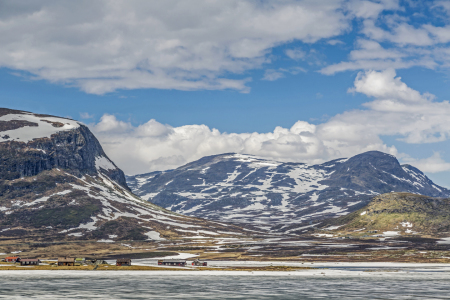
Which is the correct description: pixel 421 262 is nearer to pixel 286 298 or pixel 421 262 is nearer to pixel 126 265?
pixel 126 265

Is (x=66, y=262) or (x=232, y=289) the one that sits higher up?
(x=66, y=262)

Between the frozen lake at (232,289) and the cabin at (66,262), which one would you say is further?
the cabin at (66,262)

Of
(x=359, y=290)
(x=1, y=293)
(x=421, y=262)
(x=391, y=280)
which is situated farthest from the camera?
(x=421, y=262)

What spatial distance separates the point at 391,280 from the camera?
4481 inches

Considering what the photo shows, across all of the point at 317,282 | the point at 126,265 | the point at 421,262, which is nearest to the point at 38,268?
the point at 126,265

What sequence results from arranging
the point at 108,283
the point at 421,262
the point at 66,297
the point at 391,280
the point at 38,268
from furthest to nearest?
1. the point at 421,262
2. the point at 38,268
3. the point at 391,280
4. the point at 108,283
5. the point at 66,297

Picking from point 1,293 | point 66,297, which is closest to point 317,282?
point 66,297

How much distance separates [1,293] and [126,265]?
78746 mm

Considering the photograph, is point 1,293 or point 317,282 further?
point 317,282

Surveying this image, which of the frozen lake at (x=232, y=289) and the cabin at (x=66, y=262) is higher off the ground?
the cabin at (x=66, y=262)

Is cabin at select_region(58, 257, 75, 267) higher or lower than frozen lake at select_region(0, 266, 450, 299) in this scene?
higher

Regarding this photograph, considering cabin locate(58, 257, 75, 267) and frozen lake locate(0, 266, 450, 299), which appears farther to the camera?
cabin locate(58, 257, 75, 267)

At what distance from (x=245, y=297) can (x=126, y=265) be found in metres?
89.9

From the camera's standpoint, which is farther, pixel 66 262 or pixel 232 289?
pixel 66 262
